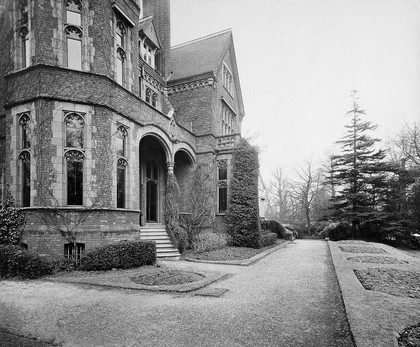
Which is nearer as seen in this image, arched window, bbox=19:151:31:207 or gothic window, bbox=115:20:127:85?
arched window, bbox=19:151:31:207

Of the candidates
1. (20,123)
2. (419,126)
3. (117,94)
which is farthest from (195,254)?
(419,126)

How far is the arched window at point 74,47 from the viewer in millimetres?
10539

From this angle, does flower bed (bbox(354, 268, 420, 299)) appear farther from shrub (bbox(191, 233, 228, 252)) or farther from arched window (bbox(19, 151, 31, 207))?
arched window (bbox(19, 151, 31, 207))

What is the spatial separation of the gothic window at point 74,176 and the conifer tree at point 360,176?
22.5m

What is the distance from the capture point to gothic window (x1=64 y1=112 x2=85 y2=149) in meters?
10.1

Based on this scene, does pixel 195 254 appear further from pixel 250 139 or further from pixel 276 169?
pixel 276 169

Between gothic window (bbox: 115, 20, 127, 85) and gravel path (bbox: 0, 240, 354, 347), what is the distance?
27.9 ft

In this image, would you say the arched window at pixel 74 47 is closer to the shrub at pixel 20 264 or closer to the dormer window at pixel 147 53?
the dormer window at pixel 147 53

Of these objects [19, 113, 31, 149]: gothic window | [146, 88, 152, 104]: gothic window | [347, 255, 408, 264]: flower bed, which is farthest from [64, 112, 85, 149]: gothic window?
[347, 255, 408, 264]: flower bed

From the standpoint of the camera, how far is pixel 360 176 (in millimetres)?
26672

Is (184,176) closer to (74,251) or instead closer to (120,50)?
(120,50)

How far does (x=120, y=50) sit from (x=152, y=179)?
7.16 metres

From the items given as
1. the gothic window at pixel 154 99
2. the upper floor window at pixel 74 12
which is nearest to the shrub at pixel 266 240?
the gothic window at pixel 154 99

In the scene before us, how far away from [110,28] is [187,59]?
37.1ft
